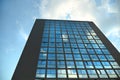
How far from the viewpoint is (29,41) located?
4606cm

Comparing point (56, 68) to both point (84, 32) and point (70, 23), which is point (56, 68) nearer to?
point (84, 32)

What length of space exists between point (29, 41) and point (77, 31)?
20567 mm

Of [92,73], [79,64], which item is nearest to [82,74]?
[92,73]

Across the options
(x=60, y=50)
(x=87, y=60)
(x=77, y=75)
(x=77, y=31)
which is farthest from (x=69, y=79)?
(x=77, y=31)

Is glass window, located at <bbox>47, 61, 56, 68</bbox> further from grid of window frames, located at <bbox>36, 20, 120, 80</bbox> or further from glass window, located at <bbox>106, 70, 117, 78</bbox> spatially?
glass window, located at <bbox>106, 70, 117, 78</bbox>

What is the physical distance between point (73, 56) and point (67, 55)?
6.38 ft

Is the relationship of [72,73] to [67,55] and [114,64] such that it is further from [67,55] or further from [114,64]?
[114,64]

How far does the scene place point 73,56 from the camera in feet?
135

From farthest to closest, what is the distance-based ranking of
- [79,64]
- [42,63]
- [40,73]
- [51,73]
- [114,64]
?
[114,64]
[79,64]
[42,63]
[51,73]
[40,73]

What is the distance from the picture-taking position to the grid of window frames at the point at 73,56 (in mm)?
35625

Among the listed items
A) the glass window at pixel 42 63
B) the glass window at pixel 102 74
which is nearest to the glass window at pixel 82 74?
the glass window at pixel 102 74

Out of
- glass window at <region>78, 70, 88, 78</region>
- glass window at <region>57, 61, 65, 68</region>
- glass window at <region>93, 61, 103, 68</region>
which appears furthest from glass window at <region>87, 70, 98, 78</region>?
glass window at <region>57, 61, 65, 68</region>

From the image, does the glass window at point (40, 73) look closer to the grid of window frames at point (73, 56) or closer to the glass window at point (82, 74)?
the grid of window frames at point (73, 56)

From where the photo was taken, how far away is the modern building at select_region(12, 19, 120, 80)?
Answer: 34906 millimetres
